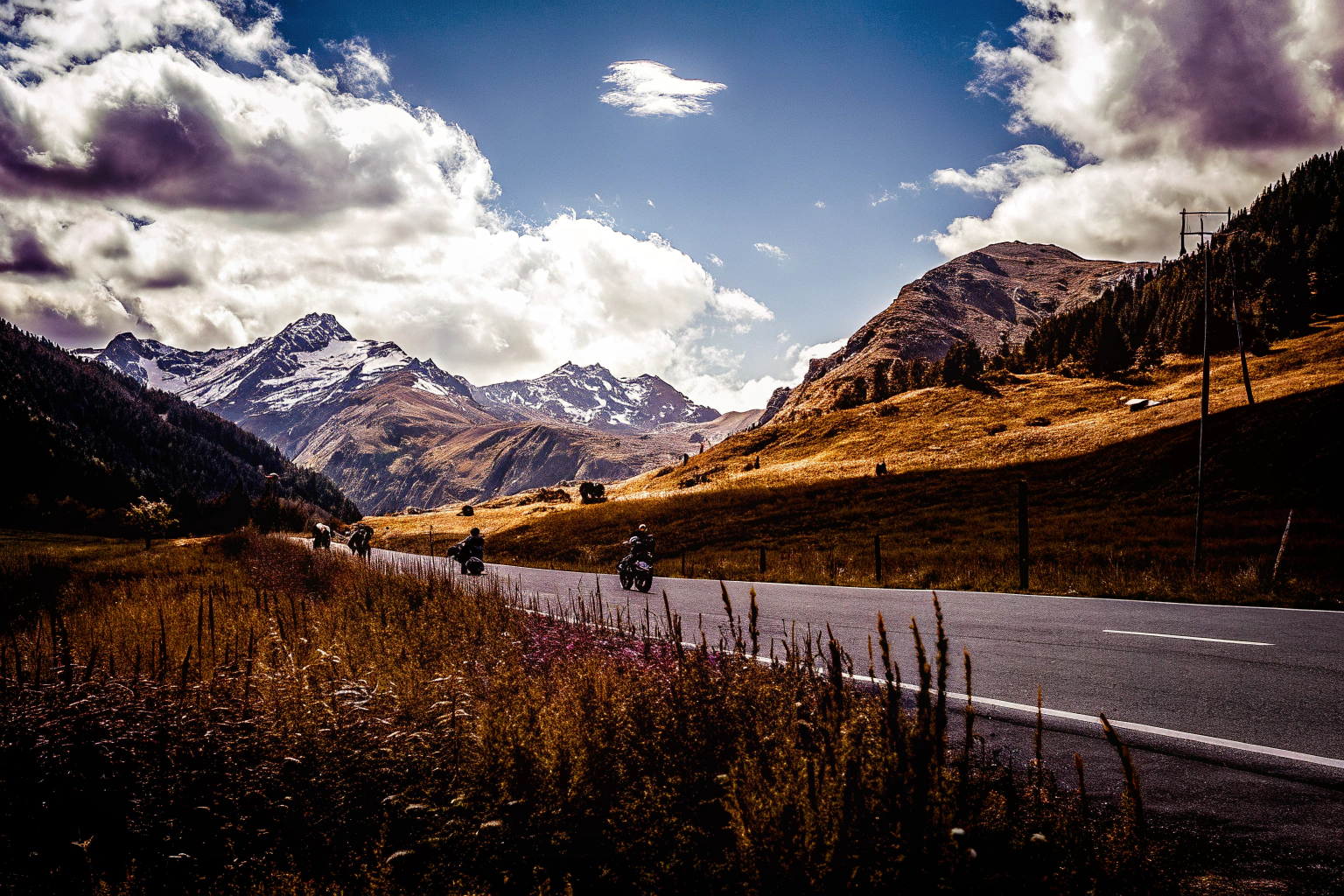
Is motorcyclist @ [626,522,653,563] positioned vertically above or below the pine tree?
below

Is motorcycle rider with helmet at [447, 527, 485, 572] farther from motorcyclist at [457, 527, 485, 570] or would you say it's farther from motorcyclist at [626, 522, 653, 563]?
motorcyclist at [626, 522, 653, 563]

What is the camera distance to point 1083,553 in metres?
25.0

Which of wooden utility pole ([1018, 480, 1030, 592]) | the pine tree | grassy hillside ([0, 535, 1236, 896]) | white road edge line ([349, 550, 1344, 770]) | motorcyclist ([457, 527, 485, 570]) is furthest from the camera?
the pine tree

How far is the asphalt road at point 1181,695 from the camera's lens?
4254 millimetres

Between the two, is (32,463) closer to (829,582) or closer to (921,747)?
(829,582)

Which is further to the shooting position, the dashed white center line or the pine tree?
the pine tree

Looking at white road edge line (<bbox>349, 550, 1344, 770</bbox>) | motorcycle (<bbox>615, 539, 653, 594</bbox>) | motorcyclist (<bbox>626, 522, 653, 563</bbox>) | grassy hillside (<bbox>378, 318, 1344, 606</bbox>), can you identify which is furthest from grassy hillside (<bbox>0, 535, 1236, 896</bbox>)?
motorcyclist (<bbox>626, 522, 653, 563</bbox>)

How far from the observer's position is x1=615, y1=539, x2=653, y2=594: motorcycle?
19938 millimetres

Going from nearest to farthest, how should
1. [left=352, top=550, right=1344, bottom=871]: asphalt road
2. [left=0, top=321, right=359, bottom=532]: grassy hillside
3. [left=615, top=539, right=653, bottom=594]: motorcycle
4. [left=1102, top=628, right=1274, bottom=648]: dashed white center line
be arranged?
[left=352, top=550, right=1344, bottom=871]: asphalt road → [left=1102, top=628, right=1274, bottom=648]: dashed white center line → [left=615, top=539, right=653, bottom=594]: motorcycle → [left=0, top=321, right=359, bottom=532]: grassy hillside

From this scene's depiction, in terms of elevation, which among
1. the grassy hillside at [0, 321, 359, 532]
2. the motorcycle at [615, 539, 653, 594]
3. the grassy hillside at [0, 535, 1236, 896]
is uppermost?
the grassy hillside at [0, 321, 359, 532]

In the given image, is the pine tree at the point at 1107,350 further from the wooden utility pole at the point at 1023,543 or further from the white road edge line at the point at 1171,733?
the white road edge line at the point at 1171,733

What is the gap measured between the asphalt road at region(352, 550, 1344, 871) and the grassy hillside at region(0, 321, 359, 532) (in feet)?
236

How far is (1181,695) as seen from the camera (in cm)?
655

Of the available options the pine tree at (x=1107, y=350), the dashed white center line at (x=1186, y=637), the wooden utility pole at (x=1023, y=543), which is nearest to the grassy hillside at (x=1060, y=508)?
the wooden utility pole at (x=1023, y=543)
